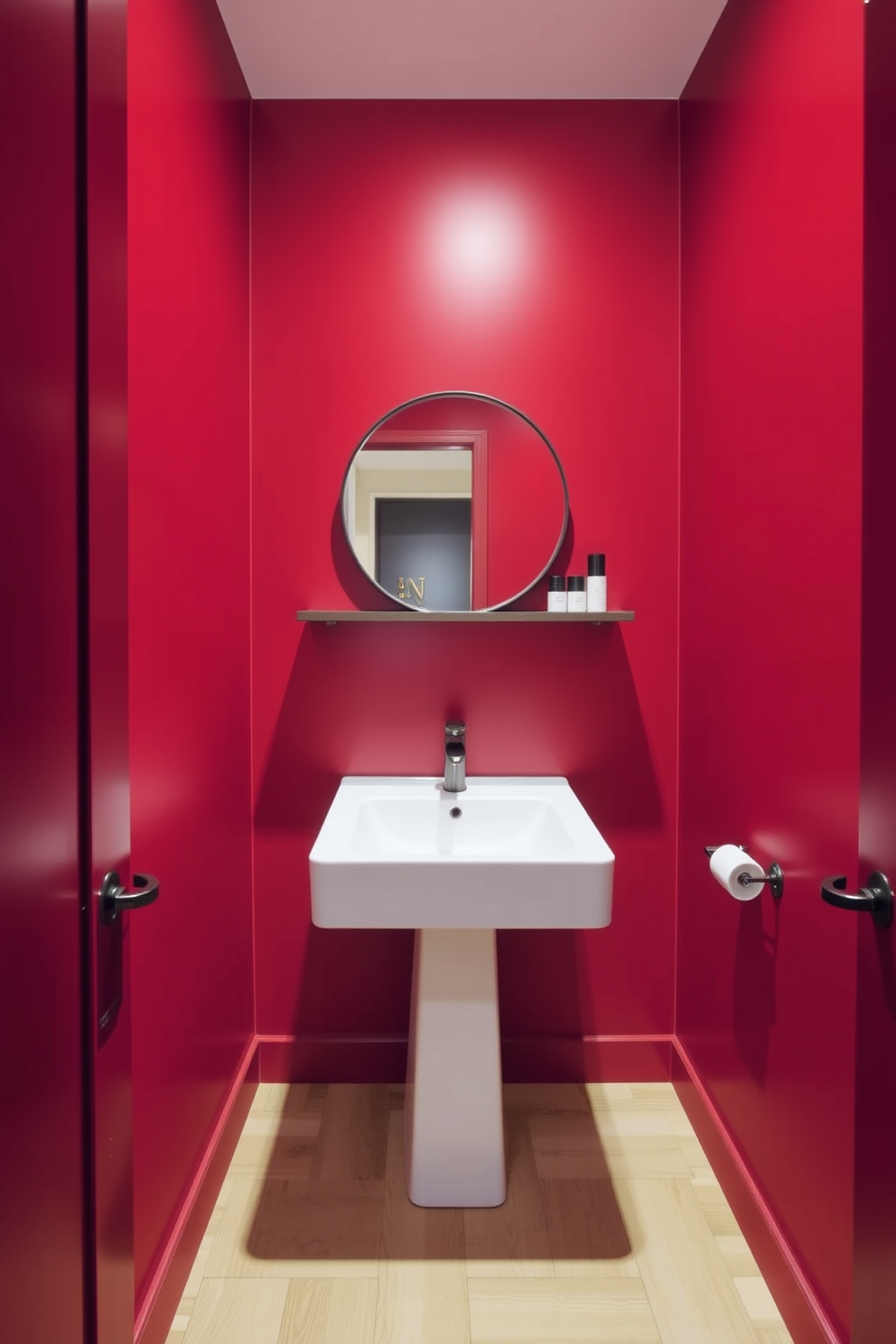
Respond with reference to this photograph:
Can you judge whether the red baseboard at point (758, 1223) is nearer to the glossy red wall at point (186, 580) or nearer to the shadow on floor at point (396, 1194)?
the shadow on floor at point (396, 1194)

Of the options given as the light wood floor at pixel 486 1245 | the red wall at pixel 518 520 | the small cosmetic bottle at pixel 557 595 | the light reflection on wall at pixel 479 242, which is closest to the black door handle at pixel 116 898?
the light wood floor at pixel 486 1245

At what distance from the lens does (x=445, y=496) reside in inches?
72.7

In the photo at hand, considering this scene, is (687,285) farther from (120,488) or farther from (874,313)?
(120,488)

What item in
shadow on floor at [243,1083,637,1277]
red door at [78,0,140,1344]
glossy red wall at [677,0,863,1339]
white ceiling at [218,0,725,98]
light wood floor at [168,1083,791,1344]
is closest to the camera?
red door at [78,0,140,1344]

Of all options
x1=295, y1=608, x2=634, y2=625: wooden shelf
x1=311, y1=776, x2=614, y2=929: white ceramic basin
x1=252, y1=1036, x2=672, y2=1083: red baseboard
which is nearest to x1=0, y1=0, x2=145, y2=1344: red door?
x1=311, y1=776, x2=614, y2=929: white ceramic basin

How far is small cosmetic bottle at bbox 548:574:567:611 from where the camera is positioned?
71.1 inches

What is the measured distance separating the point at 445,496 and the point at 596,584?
0.43 metres

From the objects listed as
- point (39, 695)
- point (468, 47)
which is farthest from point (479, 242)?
point (39, 695)

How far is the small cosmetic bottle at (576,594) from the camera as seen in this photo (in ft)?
5.90

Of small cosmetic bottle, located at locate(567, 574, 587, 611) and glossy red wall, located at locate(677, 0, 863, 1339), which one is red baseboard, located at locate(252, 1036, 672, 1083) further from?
small cosmetic bottle, located at locate(567, 574, 587, 611)

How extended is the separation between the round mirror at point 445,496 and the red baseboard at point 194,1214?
4.00 ft

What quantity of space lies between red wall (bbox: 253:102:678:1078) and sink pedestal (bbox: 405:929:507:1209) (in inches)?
15.7

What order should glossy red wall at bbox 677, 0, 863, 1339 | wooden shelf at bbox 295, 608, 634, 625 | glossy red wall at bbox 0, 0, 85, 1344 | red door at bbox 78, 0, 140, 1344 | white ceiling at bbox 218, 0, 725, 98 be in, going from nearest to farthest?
glossy red wall at bbox 0, 0, 85, 1344 < red door at bbox 78, 0, 140, 1344 < glossy red wall at bbox 677, 0, 863, 1339 < white ceiling at bbox 218, 0, 725, 98 < wooden shelf at bbox 295, 608, 634, 625

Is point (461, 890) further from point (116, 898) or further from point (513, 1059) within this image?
point (513, 1059)
